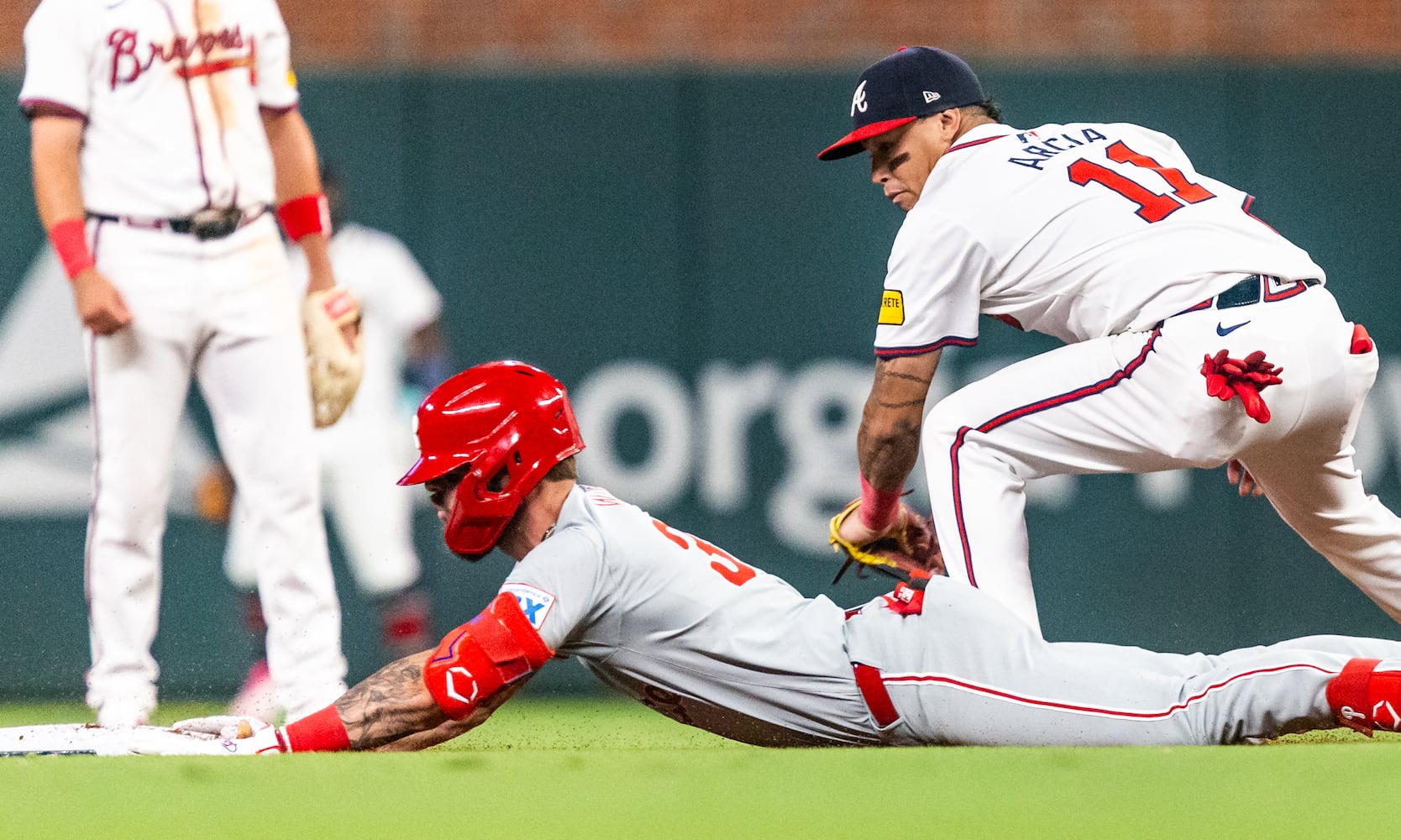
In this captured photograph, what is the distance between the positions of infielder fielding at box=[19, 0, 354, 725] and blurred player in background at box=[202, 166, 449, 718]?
2.03 ft

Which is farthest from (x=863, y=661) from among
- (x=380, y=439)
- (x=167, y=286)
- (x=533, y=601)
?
(x=380, y=439)

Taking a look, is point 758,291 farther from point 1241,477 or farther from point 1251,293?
point 1251,293

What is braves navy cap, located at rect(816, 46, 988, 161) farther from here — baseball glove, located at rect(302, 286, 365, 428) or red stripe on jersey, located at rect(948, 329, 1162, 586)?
baseball glove, located at rect(302, 286, 365, 428)

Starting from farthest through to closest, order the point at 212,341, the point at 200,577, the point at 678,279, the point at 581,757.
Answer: the point at 678,279, the point at 200,577, the point at 212,341, the point at 581,757

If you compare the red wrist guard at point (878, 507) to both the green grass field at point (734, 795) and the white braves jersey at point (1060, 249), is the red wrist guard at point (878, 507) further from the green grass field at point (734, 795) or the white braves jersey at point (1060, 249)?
the green grass field at point (734, 795)

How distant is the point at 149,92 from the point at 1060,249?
299cm

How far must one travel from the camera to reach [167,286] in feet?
16.2

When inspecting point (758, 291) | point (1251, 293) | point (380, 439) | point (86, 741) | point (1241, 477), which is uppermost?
point (1251, 293)

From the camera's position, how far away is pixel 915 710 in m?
2.94

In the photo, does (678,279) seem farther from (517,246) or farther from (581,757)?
(581,757)

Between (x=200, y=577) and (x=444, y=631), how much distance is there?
0.95 metres

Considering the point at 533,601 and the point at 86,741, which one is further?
the point at 86,741

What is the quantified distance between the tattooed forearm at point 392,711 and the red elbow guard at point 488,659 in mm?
54

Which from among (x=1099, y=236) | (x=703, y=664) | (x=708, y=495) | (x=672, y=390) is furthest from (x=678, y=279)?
(x=703, y=664)
